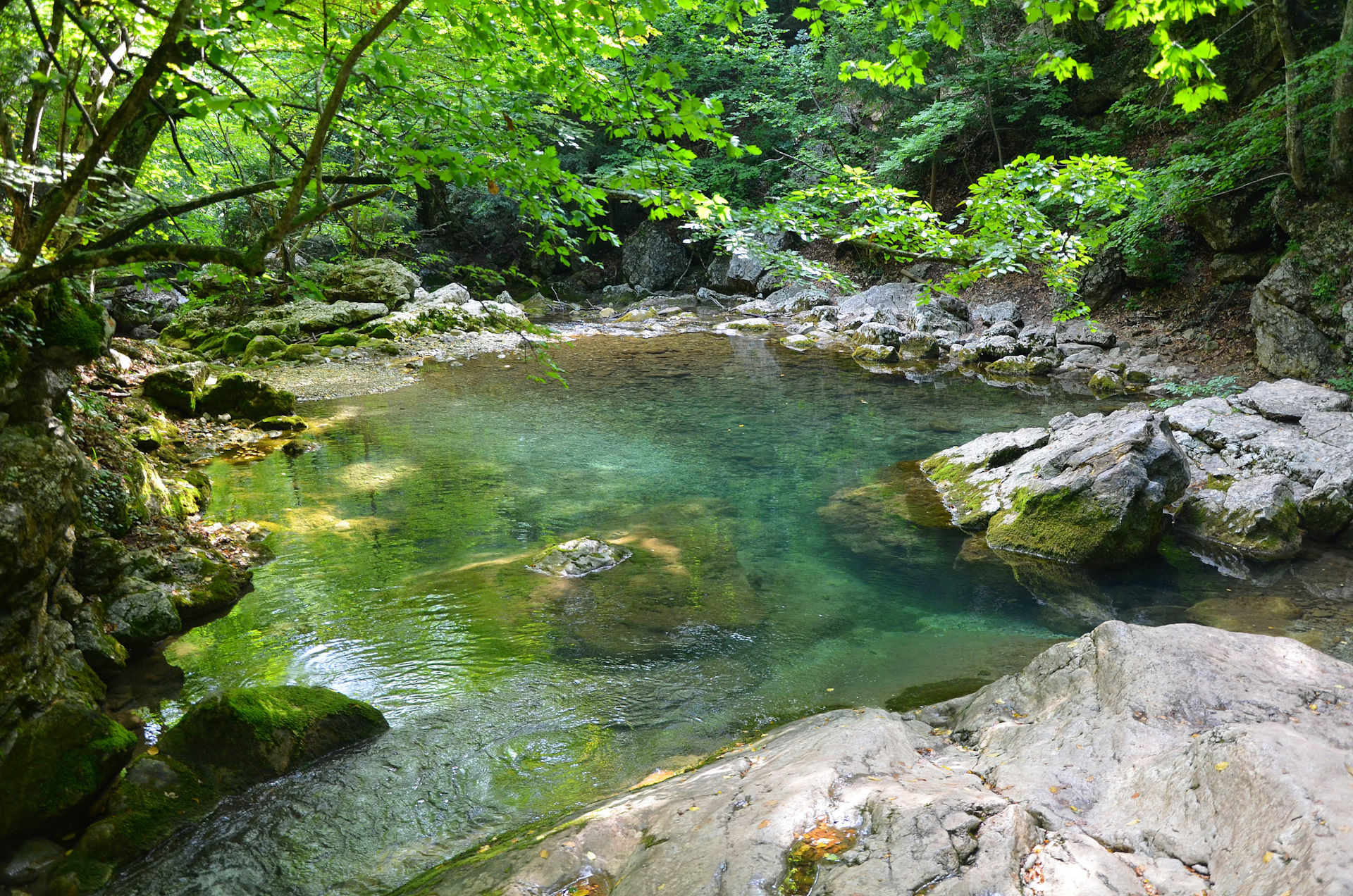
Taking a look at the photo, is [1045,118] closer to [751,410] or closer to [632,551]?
[751,410]

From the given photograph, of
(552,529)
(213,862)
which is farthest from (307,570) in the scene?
(213,862)

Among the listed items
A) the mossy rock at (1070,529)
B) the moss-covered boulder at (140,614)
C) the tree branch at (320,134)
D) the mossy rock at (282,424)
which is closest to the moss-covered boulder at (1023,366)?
the mossy rock at (1070,529)

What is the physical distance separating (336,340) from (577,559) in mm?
14384

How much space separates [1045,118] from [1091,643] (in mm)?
20798

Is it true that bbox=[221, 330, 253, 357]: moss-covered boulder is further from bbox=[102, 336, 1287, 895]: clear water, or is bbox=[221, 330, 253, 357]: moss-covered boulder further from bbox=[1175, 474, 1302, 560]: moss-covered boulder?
bbox=[1175, 474, 1302, 560]: moss-covered boulder

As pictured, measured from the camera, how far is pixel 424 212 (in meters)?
33.4

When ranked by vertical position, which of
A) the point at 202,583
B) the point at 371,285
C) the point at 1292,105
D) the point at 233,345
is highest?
the point at 1292,105

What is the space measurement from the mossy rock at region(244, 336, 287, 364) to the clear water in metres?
5.68

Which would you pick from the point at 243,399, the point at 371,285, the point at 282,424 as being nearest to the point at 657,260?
the point at 371,285

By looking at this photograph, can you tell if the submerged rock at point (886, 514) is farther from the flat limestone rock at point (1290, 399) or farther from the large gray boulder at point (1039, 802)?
the flat limestone rock at point (1290, 399)

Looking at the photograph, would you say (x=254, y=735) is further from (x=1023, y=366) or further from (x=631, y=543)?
(x=1023, y=366)

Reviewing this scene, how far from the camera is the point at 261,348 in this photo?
18062 millimetres

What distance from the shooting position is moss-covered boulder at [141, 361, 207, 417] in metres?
11.7

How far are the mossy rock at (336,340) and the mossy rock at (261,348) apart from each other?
Result: 940 millimetres
